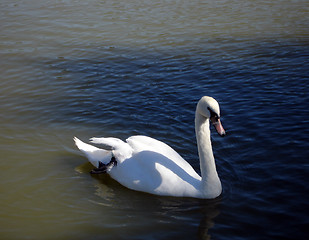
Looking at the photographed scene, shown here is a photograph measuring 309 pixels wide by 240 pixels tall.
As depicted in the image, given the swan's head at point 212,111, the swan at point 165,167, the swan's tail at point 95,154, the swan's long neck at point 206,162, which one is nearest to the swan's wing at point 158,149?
the swan at point 165,167

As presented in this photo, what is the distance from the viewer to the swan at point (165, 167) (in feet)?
20.9

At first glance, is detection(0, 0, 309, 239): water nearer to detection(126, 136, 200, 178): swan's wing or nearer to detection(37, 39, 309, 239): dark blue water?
detection(37, 39, 309, 239): dark blue water

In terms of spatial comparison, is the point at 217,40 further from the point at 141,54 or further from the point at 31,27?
the point at 31,27

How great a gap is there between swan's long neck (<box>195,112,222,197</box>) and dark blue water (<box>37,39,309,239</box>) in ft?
0.62

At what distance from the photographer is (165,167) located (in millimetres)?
6559

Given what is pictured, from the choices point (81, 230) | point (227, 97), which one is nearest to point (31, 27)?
point (227, 97)

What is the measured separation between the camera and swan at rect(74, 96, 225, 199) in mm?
6363

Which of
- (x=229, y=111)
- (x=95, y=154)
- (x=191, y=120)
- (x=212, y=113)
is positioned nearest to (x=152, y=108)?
(x=191, y=120)

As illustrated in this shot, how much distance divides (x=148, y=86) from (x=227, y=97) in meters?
1.88

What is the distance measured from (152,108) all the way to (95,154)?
2397 mm

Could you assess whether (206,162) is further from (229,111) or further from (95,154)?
(229,111)

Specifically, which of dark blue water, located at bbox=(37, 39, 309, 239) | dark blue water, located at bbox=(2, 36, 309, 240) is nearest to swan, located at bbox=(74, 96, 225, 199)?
dark blue water, located at bbox=(2, 36, 309, 240)

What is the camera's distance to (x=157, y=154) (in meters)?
6.70

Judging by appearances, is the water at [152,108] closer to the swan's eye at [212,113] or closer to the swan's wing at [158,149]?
the swan's wing at [158,149]
